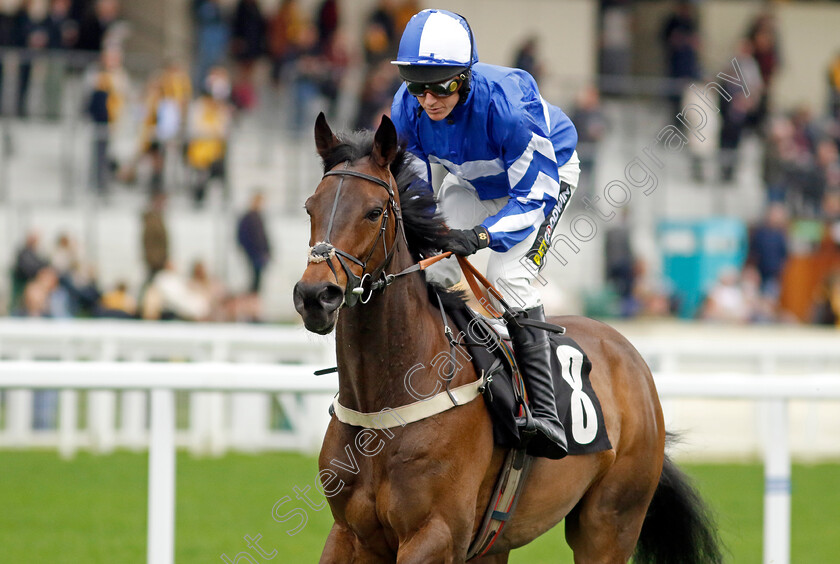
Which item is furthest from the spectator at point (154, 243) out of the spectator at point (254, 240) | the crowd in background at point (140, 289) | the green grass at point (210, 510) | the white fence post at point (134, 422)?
the green grass at point (210, 510)

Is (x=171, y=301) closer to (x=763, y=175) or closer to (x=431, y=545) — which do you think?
(x=431, y=545)

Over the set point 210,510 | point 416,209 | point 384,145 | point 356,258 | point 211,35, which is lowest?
point 210,510

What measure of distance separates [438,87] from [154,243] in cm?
841

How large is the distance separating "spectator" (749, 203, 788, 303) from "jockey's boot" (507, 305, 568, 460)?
35.4 feet

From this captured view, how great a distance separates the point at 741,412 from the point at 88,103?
7.55 metres

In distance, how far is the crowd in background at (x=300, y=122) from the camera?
1141 centimetres

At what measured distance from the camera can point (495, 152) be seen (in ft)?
13.0

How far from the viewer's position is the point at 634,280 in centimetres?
1291

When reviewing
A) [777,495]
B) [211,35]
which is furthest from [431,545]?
[211,35]

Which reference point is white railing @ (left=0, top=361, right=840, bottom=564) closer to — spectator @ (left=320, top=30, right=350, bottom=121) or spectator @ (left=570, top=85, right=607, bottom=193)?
spectator @ (left=570, top=85, right=607, bottom=193)

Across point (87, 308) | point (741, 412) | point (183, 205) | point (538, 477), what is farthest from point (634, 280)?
point (538, 477)

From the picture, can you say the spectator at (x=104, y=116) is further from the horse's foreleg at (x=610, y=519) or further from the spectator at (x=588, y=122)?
the horse's foreleg at (x=610, y=519)

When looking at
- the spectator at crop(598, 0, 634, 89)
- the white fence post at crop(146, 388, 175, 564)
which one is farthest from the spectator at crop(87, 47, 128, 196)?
the white fence post at crop(146, 388, 175, 564)

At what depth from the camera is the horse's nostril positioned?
3.05 metres
